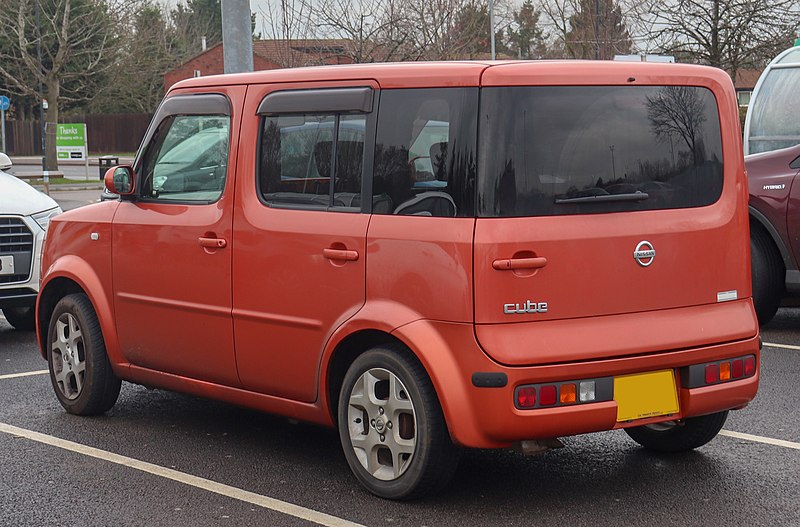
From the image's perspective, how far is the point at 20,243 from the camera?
30.6 ft

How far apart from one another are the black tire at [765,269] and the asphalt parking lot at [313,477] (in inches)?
89.6

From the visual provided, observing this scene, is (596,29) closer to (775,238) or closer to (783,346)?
(775,238)

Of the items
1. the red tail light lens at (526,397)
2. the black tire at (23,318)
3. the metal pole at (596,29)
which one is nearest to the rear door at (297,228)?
the red tail light lens at (526,397)

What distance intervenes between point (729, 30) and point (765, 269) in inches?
1012

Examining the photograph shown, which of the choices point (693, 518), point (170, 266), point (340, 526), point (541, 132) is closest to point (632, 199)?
point (541, 132)

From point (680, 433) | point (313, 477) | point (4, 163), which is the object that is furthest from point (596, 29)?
point (313, 477)

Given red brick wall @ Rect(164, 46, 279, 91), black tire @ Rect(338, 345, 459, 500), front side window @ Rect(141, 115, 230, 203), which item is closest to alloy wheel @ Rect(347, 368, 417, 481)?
black tire @ Rect(338, 345, 459, 500)

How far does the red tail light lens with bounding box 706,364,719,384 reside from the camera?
494 cm

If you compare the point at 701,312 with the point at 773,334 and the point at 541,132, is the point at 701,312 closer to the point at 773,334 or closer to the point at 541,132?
the point at 541,132

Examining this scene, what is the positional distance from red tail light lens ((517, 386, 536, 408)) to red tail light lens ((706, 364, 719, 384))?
32.5 inches

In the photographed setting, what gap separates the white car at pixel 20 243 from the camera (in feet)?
30.1

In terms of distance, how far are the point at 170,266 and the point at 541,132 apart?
2.16 metres

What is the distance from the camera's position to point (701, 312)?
16.4ft

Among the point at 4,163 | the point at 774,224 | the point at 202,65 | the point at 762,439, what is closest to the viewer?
the point at 762,439
